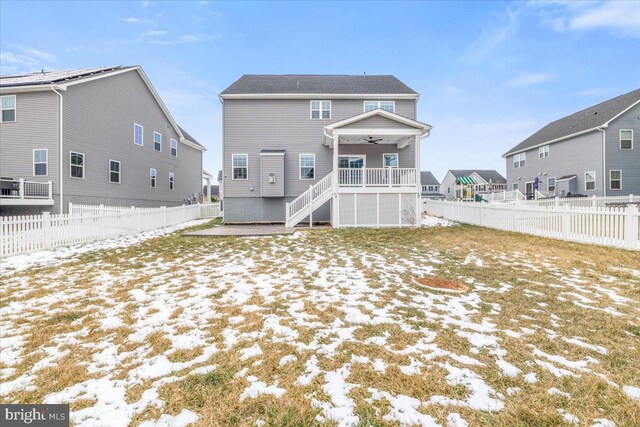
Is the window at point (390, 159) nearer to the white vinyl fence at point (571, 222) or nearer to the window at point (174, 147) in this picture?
the white vinyl fence at point (571, 222)

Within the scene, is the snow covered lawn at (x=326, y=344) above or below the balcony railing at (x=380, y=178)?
below

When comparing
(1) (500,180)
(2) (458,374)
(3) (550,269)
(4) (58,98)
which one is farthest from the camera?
(1) (500,180)

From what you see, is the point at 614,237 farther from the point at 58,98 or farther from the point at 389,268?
the point at 58,98

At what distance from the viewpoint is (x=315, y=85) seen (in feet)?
59.0

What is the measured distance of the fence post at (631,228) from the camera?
24.1 feet

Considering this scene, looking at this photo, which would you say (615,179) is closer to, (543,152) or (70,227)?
(543,152)

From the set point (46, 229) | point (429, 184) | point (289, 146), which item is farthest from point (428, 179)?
point (46, 229)

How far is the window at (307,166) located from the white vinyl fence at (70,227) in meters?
7.96

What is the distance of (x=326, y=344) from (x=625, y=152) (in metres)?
29.5

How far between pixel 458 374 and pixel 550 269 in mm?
5271

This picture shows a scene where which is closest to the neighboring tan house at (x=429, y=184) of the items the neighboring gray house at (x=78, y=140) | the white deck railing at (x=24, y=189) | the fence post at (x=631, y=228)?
the neighboring gray house at (x=78, y=140)

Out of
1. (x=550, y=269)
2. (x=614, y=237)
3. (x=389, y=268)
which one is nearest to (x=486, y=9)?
(x=614, y=237)

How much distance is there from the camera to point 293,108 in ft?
55.2

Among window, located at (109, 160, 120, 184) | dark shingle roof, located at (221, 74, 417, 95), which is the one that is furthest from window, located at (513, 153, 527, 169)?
window, located at (109, 160, 120, 184)
